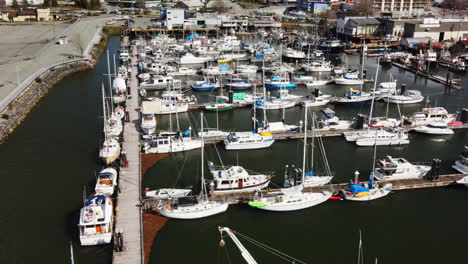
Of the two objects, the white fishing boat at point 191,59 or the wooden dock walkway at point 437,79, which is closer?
the wooden dock walkway at point 437,79

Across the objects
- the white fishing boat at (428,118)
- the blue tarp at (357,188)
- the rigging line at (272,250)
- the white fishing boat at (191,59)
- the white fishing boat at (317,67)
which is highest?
the white fishing boat at (191,59)

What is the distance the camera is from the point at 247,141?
3378 centimetres

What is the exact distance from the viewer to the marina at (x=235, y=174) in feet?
74.6

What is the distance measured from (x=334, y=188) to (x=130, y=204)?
1298 centimetres

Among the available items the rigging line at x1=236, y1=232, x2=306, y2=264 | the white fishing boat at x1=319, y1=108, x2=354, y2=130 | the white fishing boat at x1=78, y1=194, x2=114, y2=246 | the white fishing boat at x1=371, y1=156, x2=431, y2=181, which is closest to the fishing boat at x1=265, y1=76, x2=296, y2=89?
the white fishing boat at x1=319, y1=108, x2=354, y2=130

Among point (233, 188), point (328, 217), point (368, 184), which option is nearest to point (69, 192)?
point (233, 188)

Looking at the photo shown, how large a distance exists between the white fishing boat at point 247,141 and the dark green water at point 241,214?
0.62 metres

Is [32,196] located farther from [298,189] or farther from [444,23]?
[444,23]

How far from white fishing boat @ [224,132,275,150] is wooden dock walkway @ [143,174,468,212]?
768 cm

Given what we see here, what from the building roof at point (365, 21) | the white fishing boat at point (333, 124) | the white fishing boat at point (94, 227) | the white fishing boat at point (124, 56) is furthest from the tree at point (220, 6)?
the white fishing boat at point (94, 227)

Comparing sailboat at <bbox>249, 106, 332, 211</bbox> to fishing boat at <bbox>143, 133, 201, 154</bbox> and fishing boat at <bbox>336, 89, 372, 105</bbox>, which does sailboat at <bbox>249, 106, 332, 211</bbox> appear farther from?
fishing boat at <bbox>336, 89, 372, 105</bbox>

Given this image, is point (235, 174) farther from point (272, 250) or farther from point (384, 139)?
point (384, 139)

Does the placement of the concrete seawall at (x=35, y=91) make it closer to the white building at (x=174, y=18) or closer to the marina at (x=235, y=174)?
the marina at (x=235, y=174)

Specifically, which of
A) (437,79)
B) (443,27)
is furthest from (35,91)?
(443,27)
